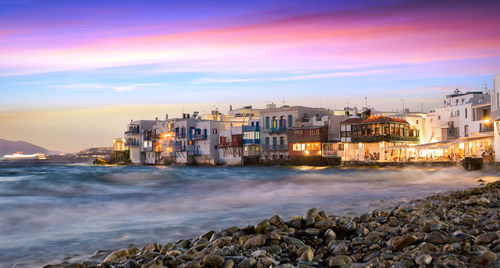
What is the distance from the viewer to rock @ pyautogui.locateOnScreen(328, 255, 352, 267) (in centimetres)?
570

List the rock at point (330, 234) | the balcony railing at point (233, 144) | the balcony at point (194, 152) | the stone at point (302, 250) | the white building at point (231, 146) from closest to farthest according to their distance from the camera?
the stone at point (302, 250)
the rock at point (330, 234)
the balcony railing at point (233, 144)
the white building at point (231, 146)
the balcony at point (194, 152)

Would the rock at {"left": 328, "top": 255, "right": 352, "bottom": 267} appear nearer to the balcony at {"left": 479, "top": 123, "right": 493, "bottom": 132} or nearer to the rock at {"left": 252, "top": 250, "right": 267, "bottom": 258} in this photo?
the rock at {"left": 252, "top": 250, "right": 267, "bottom": 258}

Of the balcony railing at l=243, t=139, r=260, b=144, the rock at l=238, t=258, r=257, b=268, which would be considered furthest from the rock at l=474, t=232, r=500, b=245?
the balcony railing at l=243, t=139, r=260, b=144

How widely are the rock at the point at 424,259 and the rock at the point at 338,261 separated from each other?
85 cm

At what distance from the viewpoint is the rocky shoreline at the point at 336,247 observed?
5645mm

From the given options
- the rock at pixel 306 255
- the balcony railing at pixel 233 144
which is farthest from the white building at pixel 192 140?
the rock at pixel 306 255

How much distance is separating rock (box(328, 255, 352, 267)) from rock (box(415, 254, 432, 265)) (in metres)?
0.85

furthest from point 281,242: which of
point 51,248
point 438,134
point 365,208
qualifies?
point 438,134

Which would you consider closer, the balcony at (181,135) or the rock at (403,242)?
the rock at (403,242)

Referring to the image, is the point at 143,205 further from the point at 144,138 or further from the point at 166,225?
the point at 144,138

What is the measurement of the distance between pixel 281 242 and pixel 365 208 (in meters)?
7.93

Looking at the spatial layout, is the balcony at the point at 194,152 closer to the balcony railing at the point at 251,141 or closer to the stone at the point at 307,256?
the balcony railing at the point at 251,141

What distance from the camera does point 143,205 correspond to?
1817cm

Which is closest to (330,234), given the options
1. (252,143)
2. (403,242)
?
(403,242)
